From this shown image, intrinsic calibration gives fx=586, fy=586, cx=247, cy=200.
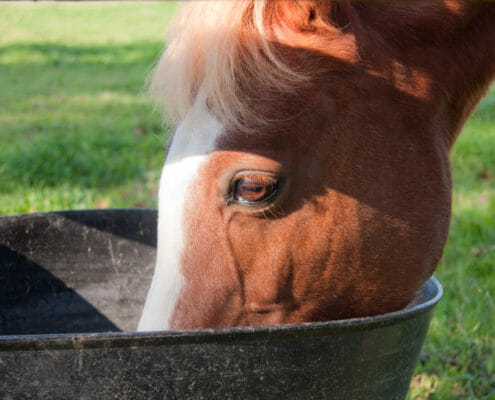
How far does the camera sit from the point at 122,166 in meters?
4.28

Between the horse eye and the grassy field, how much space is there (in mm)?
566

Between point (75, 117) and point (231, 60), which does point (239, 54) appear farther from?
point (75, 117)

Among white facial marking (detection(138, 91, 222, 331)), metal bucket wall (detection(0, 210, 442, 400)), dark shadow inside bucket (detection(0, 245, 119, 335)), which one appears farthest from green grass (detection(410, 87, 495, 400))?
dark shadow inside bucket (detection(0, 245, 119, 335))

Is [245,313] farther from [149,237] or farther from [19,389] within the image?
[149,237]

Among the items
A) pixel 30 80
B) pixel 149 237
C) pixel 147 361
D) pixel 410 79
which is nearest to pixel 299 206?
pixel 410 79

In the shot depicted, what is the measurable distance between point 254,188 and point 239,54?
0.29m

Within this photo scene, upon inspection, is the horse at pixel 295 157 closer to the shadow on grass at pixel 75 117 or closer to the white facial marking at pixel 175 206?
the white facial marking at pixel 175 206

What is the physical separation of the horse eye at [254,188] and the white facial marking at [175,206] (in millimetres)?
98

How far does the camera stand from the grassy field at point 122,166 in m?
2.12

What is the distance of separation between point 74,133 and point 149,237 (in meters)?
3.44

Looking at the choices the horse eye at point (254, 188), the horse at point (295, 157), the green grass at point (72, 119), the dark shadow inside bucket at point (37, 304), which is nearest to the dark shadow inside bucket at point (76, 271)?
the dark shadow inside bucket at point (37, 304)

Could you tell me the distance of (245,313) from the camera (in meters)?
1.33

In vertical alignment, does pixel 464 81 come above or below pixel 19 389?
above

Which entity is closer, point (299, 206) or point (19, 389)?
point (19, 389)
